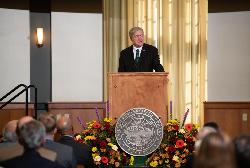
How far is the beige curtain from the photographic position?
8.14 meters

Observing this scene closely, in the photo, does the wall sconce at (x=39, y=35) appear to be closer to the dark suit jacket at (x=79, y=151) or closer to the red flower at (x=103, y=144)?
the red flower at (x=103, y=144)

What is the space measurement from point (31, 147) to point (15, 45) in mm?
6422

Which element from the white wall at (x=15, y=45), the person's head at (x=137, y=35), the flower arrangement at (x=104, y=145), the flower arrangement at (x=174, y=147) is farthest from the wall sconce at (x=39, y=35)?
the flower arrangement at (x=174, y=147)

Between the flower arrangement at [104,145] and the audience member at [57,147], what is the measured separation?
143 centimetres

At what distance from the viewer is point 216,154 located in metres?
2.65

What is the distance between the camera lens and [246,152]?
2.97 m

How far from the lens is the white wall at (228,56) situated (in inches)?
385

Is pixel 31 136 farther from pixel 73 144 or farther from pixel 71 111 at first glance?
pixel 71 111

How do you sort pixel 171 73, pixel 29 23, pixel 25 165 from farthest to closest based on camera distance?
pixel 29 23 → pixel 171 73 → pixel 25 165

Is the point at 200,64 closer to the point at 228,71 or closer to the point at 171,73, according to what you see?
the point at 171,73

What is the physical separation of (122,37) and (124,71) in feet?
7.42

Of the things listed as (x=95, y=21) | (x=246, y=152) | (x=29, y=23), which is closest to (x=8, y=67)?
(x=29, y=23)

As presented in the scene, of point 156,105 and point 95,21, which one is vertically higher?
point 95,21

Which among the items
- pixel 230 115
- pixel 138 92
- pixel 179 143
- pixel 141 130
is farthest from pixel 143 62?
pixel 230 115
